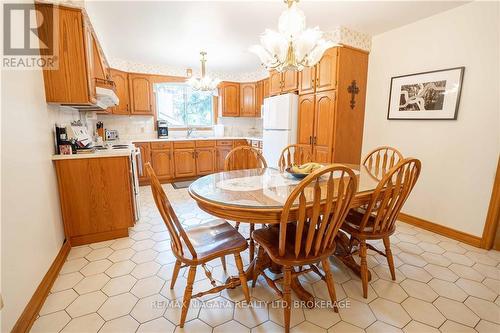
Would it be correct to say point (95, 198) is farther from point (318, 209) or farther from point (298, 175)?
point (318, 209)

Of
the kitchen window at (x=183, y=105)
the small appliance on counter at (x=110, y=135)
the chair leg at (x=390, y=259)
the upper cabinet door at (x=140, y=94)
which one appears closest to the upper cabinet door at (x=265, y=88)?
the kitchen window at (x=183, y=105)

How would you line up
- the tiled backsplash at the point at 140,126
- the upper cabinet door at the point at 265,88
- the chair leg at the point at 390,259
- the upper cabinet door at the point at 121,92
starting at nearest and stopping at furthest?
1. the chair leg at the point at 390,259
2. the upper cabinet door at the point at 121,92
3. the tiled backsplash at the point at 140,126
4. the upper cabinet door at the point at 265,88

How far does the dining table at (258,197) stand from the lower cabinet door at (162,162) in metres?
2.85

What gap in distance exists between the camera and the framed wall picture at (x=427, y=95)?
7.68 ft

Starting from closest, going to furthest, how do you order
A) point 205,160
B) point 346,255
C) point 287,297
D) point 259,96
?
1. point 287,297
2. point 346,255
3. point 205,160
4. point 259,96

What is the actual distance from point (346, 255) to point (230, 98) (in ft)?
13.8

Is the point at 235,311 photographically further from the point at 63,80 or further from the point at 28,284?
the point at 63,80

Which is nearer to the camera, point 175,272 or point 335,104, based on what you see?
point 175,272

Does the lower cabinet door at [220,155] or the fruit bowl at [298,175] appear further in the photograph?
the lower cabinet door at [220,155]

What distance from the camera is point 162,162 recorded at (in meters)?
4.40

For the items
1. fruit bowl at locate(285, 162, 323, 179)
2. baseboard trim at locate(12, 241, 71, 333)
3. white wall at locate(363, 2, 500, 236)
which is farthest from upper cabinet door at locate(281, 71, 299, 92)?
baseboard trim at locate(12, 241, 71, 333)

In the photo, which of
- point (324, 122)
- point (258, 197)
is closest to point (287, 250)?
point (258, 197)

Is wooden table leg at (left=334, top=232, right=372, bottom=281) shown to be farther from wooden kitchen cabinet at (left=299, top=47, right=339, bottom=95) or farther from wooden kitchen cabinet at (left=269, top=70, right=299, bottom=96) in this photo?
wooden kitchen cabinet at (left=269, top=70, right=299, bottom=96)

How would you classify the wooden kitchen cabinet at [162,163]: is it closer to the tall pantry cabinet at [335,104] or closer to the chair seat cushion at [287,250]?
the tall pantry cabinet at [335,104]
